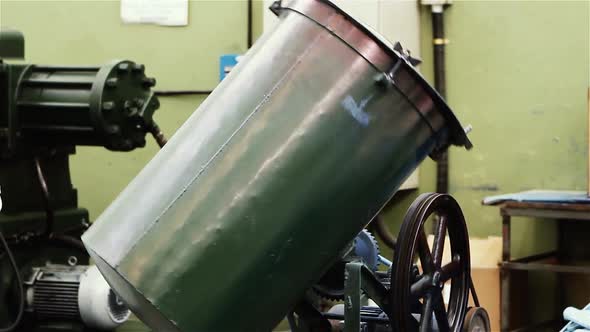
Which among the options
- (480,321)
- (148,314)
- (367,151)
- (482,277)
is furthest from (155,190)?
(482,277)

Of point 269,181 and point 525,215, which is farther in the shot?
point 525,215

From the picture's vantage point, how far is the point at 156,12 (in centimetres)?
342

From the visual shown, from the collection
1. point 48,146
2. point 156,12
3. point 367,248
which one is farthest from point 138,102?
point 367,248

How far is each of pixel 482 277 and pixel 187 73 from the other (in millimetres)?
1331

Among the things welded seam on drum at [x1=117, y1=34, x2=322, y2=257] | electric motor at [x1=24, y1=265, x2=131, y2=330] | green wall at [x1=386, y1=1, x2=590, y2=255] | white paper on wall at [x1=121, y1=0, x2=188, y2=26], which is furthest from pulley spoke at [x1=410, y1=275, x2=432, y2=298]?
white paper on wall at [x1=121, y1=0, x2=188, y2=26]

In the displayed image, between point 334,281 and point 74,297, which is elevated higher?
point 334,281

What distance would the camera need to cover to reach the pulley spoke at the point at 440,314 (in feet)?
6.08

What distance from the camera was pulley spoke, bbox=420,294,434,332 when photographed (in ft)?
5.86

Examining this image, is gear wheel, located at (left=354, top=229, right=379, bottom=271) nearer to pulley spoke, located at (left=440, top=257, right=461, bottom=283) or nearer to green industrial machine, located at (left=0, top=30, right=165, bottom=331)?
pulley spoke, located at (left=440, top=257, right=461, bottom=283)

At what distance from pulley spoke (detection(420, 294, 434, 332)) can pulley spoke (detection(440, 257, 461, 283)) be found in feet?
0.22

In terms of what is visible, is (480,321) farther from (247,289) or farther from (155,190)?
(155,190)

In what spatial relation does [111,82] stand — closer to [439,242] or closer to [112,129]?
[112,129]

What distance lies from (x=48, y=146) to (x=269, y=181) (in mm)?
1390

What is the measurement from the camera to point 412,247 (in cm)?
177
